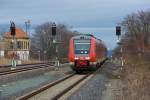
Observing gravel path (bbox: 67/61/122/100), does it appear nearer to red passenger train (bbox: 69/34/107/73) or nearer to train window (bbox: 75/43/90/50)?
red passenger train (bbox: 69/34/107/73)

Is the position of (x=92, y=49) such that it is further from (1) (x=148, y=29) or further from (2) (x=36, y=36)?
(2) (x=36, y=36)

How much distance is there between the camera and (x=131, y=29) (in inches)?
4048

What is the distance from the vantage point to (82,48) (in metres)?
42.0

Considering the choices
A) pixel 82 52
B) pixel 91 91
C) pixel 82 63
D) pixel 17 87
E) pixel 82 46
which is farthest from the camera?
pixel 82 46

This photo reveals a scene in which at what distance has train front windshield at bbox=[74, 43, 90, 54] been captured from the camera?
137ft

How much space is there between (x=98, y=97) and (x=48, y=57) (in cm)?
11019

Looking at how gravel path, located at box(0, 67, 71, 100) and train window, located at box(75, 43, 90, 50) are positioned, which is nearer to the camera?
gravel path, located at box(0, 67, 71, 100)

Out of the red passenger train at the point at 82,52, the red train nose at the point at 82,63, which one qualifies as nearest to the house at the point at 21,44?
the red passenger train at the point at 82,52

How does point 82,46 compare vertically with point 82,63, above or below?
above

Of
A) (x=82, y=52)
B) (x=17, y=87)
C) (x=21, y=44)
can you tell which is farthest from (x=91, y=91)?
(x=21, y=44)

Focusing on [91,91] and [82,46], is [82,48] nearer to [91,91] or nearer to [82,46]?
[82,46]

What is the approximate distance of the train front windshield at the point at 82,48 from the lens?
4181 centimetres

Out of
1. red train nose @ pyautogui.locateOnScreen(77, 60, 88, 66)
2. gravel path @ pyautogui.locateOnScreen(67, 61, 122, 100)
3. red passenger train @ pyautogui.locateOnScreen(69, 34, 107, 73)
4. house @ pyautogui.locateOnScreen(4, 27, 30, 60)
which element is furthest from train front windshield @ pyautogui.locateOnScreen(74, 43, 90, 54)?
house @ pyautogui.locateOnScreen(4, 27, 30, 60)

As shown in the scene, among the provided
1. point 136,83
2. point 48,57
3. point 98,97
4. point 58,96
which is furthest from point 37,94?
point 48,57
